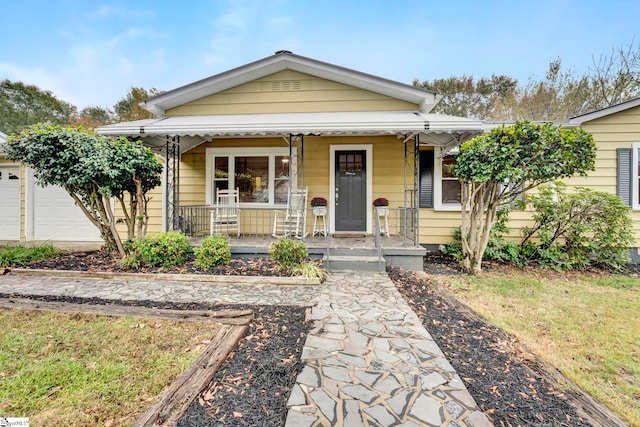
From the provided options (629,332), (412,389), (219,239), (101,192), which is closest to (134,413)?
(412,389)

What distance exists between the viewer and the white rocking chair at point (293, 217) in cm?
632

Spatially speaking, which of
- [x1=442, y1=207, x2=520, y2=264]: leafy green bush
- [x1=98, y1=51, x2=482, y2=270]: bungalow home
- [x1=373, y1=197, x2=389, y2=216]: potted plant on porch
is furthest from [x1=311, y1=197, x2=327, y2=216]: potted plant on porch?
[x1=442, y1=207, x2=520, y2=264]: leafy green bush

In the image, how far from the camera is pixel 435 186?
7.12m

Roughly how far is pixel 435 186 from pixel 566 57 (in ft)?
45.0

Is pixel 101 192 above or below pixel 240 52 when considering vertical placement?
below

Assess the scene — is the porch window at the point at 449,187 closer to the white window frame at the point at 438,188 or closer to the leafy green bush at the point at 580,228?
the white window frame at the point at 438,188

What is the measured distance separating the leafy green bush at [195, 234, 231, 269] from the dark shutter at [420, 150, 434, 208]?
16.4ft

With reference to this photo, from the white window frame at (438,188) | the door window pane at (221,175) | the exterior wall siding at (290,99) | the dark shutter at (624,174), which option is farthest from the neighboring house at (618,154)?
the door window pane at (221,175)

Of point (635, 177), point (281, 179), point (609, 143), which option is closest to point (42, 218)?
point (281, 179)

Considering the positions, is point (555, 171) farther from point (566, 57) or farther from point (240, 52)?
point (240, 52)

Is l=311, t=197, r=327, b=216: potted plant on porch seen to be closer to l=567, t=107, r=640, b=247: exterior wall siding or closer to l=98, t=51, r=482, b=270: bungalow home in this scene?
l=98, t=51, r=482, b=270: bungalow home

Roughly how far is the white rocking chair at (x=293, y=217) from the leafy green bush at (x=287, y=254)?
1195 millimetres

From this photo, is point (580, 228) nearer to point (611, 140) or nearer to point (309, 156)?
point (611, 140)

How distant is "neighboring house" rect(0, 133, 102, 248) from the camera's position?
7.95 meters
